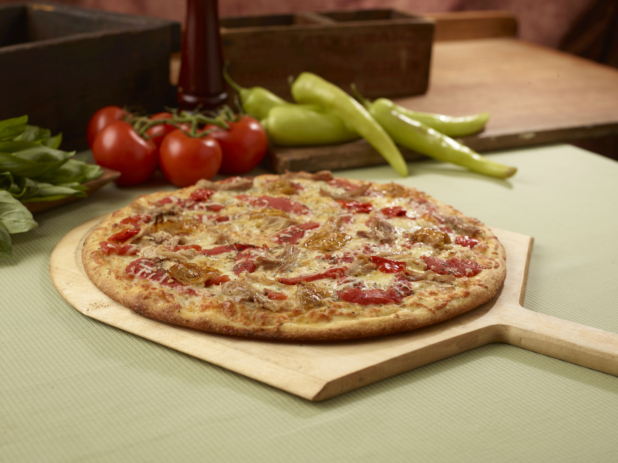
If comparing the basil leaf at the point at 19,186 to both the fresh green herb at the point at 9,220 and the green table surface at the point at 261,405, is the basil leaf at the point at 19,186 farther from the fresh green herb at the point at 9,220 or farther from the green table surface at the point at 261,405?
the green table surface at the point at 261,405

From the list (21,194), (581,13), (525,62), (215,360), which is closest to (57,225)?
(21,194)

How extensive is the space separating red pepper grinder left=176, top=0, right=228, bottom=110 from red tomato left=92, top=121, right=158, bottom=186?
0.37 metres

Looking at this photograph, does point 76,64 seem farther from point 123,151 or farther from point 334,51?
point 334,51

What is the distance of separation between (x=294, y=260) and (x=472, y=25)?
13.0 ft

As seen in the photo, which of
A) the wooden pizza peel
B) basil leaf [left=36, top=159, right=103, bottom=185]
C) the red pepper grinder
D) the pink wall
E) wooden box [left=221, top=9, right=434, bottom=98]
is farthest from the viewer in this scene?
the pink wall

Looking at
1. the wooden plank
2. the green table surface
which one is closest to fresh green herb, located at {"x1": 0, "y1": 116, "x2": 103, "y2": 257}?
the green table surface

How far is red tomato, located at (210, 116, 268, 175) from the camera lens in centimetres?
256

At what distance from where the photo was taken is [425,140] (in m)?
2.77

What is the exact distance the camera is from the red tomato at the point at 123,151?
237cm

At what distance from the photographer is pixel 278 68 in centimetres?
322

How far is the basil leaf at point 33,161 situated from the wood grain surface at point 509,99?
926 mm

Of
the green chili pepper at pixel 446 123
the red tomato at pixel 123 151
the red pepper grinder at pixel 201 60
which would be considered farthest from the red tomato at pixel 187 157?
the green chili pepper at pixel 446 123

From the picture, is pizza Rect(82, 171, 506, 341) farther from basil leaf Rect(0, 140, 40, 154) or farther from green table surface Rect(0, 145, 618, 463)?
basil leaf Rect(0, 140, 40, 154)

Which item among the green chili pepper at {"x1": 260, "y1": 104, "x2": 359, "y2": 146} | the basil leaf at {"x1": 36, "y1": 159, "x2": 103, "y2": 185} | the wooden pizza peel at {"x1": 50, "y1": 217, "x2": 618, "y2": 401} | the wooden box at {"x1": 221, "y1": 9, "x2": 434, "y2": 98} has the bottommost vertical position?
the wooden pizza peel at {"x1": 50, "y1": 217, "x2": 618, "y2": 401}
